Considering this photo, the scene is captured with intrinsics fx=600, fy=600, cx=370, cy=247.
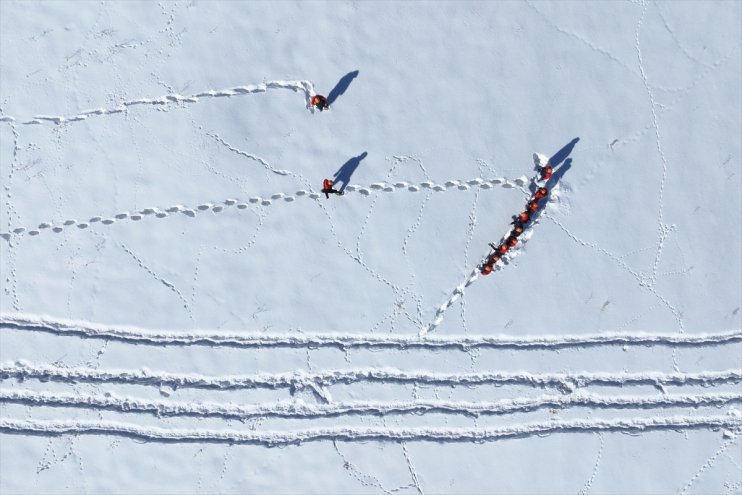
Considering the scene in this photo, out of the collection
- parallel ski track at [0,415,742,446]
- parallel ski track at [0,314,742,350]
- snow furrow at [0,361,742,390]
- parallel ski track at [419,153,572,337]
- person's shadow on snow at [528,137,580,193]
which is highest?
person's shadow on snow at [528,137,580,193]

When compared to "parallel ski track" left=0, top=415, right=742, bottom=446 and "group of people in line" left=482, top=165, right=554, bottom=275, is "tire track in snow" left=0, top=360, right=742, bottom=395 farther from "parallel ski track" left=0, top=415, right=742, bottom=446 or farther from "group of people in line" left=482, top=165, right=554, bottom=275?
"group of people in line" left=482, top=165, right=554, bottom=275

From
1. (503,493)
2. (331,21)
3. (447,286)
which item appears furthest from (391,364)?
(331,21)

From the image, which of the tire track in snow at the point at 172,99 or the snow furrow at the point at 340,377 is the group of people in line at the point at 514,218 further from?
the snow furrow at the point at 340,377

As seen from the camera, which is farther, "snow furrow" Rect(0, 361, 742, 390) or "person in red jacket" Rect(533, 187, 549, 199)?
"person in red jacket" Rect(533, 187, 549, 199)

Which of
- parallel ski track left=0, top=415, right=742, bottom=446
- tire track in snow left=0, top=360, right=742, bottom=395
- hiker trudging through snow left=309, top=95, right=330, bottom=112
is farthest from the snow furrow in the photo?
hiker trudging through snow left=309, top=95, right=330, bottom=112

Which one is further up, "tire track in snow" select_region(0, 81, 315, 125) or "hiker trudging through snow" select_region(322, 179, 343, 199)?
"tire track in snow" select_region(0, 81, 315, 125)

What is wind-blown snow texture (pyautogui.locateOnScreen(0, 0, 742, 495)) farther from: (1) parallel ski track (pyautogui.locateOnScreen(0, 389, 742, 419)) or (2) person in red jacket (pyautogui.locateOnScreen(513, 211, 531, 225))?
(2) person in red jacket (pyautogui.locateOnScreen(513, 211, 531, 225))

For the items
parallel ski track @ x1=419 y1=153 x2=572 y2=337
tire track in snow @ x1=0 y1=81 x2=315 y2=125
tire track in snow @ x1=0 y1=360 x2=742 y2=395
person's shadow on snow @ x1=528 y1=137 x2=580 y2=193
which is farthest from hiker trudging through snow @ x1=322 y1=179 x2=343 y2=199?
person's shadow on snow @ x1=528 y1=137 x2=580 y2=193
